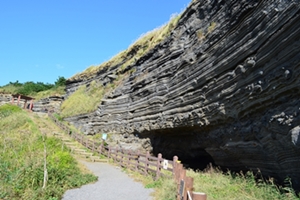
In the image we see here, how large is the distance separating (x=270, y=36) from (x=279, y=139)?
2.96 metres

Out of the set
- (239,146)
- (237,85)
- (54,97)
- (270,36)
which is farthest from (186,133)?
(54,97)

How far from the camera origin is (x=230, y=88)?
28.9 feet

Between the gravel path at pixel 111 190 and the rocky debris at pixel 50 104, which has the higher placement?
the rocky debris at pixel 50 104

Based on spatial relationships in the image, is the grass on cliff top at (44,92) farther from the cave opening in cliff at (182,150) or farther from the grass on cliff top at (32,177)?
the grass on cliff top at (32,177)

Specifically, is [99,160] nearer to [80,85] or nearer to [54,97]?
[80,85]

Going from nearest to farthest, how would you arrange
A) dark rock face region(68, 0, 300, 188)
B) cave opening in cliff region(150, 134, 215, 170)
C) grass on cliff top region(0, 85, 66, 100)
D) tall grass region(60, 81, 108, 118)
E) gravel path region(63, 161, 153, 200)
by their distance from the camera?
1. dark rock face region(68, 0, 300, 188)
2. gravel path region(63, 161, 153, 200)
3. cave opening in cliff region(150, 134, 215, 170)
4. tall grass region(60, 81, 108, 118)
5. grass on cliff top region(0, 85, 66, 100)

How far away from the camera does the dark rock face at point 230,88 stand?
267 inches

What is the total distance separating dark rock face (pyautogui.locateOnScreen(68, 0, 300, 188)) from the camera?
22.2 ft

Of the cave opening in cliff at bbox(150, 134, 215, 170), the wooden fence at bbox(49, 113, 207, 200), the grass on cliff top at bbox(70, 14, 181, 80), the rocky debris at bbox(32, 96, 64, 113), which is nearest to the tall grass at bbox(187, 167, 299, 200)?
the wooden fence at bbox(49, 113, 207, 200)

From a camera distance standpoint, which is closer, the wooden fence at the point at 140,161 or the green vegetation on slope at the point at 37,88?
the wooden fence at the point at 140,161

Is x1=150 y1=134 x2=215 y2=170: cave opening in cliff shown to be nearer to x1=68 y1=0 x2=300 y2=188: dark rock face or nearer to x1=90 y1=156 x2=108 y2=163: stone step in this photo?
x1=68 y1=0 x2=300 y2=188: dark rock face

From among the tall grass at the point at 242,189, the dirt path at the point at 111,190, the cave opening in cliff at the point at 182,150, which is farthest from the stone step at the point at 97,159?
the tall grass at the point at 242,189

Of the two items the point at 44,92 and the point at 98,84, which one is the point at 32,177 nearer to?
the point at 98,84

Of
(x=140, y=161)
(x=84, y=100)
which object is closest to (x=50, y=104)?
(x=84, y=100)
